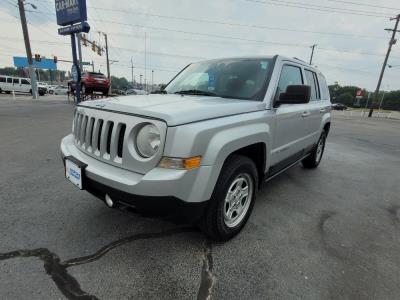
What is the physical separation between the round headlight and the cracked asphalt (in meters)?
0.55

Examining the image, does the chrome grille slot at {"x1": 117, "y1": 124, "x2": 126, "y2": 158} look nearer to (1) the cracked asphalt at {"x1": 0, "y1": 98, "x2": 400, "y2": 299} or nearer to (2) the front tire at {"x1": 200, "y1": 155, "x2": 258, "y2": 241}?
(1) the cracked asphalt at {"x1": 0, "y1": 98, "x2": 400, "y2": 299}

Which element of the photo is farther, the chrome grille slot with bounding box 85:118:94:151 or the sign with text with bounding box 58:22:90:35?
the sign with text with bounding box 58:22:90:35

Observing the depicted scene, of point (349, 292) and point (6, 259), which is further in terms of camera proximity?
point (6, 259)

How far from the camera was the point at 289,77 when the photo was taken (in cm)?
335

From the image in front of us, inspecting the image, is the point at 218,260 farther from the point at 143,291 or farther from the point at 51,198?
the point at 51,198

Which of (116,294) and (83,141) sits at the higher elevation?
(83,141)

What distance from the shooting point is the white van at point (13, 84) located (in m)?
27.4

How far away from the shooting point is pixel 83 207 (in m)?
3.11

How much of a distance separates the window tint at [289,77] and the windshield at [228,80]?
24 centimetres

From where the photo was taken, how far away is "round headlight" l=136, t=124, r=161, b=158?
1.94 metres

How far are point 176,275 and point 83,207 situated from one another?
161 cm

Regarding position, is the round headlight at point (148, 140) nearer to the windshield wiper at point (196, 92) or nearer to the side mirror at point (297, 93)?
the windshield wiper at point (196, 92)

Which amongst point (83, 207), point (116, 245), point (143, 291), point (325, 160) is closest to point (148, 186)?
point (143, 291)

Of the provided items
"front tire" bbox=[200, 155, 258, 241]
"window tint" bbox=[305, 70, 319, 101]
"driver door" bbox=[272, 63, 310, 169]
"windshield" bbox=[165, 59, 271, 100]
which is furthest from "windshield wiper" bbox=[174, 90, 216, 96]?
"window tint" bbox=[305, 70, 319, 101]
